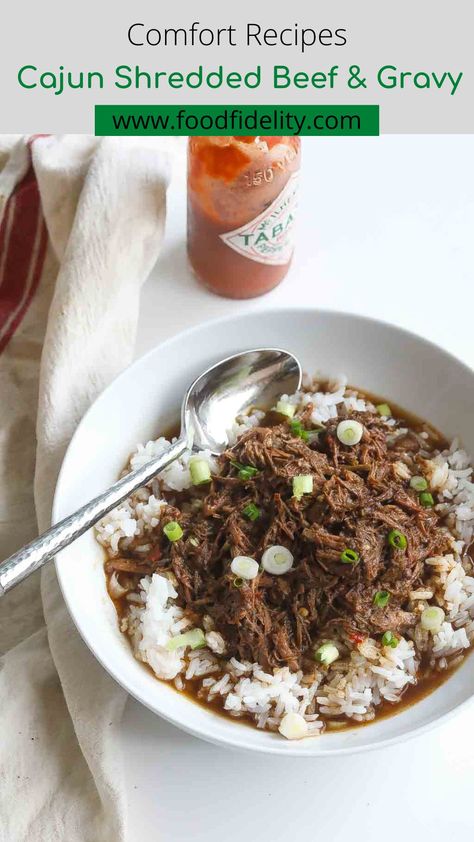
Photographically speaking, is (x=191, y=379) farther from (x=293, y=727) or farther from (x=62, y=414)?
(x=293, y=727)

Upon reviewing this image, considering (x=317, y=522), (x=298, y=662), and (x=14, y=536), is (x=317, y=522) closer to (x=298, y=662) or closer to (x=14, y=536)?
(x=298, y=662)

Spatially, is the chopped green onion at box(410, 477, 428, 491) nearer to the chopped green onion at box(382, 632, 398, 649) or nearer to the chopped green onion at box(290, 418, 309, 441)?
the chopped green onion at box(290, 418, 309, 441)

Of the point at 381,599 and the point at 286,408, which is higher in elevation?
the point at 286,408

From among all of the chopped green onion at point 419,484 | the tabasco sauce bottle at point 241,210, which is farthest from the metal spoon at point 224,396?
the chopped green onion at point 419,484

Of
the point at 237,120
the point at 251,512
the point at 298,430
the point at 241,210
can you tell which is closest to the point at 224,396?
the point at 298,430

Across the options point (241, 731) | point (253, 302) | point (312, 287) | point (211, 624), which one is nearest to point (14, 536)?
point (211, 624)

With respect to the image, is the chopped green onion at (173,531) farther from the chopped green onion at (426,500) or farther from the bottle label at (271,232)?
the bottle label at (271,232)
